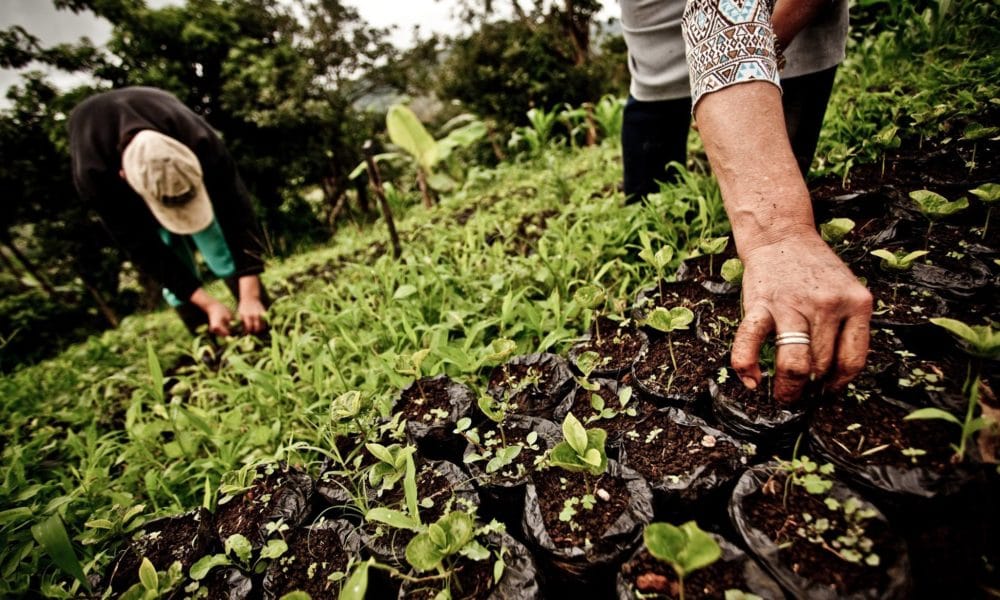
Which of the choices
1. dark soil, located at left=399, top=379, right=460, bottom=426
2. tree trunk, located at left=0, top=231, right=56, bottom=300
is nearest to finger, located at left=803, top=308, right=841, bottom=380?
dark soil, located at left=399, top=379, right=460, bottom=426

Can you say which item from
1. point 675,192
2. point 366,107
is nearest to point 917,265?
point 675,192

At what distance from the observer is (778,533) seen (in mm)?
751

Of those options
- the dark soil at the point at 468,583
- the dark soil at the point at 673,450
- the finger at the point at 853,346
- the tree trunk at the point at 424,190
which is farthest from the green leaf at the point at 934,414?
the tree trunk at the point at 424,190

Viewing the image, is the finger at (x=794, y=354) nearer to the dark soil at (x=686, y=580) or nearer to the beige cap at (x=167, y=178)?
the dark soil at (x=686, y=580)

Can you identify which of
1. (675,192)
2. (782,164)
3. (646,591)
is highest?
(782,164)

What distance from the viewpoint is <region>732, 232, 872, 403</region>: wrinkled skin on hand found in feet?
2.53

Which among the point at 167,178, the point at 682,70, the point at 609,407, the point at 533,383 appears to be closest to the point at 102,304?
the point at 167,178

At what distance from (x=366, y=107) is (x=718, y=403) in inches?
462

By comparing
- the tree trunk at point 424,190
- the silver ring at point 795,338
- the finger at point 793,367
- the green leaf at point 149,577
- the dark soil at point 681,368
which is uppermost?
the tree trunk at point 424,190

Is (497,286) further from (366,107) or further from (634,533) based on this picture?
(366,107)

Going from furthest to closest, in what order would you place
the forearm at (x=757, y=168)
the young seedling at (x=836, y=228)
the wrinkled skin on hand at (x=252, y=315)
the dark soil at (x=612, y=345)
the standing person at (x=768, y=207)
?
the wrinkled skin on hand at (x=252, y=315)
the dark soil at (x=612, y=345)
the young seedling at (x=836, y=228)
the forearm at (x=757, y=168)
the standing person at (x=768, y=207)

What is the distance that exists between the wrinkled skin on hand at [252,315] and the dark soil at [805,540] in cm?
270

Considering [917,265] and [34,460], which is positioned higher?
Result: [917,265]

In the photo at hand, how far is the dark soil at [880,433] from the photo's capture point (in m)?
0.77
